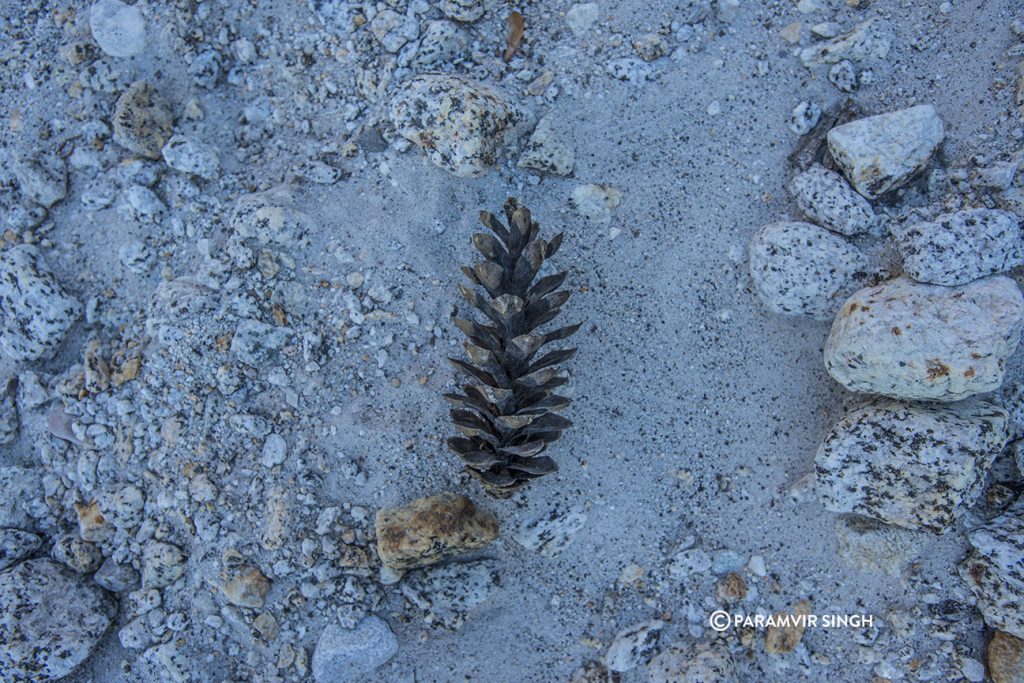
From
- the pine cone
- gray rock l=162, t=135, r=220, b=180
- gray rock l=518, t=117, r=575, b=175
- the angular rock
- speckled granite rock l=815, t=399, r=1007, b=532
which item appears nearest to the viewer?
the pine cone

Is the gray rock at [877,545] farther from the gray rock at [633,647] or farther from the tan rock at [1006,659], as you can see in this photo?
the gray rock at [633,647]

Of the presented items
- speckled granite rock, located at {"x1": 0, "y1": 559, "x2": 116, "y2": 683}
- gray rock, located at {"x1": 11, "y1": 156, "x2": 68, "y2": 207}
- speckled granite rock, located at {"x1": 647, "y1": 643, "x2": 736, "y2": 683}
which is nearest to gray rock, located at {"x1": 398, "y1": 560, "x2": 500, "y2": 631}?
speckled granite rock, located at {"x1": 647, "y1": 643, "x2": 736, "y2": 683}

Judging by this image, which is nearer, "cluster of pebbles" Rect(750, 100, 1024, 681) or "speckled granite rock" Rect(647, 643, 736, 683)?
"cluster of pebbles" Rect(750, 100, 1024, 681)

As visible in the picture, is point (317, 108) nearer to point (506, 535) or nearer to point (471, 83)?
point (471, 83)

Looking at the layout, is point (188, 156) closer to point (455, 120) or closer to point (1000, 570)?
point (455, 120)

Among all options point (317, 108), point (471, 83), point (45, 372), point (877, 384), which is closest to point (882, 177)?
point (877, 384)

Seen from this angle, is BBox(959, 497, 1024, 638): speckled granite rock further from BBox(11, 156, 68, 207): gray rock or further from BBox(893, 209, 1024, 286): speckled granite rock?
BBox(11, 156, 68, 207): gray rock

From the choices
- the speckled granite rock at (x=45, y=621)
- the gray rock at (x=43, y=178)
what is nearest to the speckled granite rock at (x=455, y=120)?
the gray rock at (x=43, y=178)
